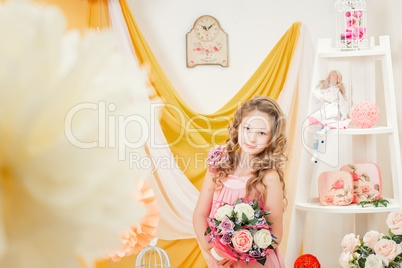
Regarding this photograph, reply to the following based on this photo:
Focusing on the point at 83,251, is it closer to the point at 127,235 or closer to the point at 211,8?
the point at 127,235

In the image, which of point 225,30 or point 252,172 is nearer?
point 252,172

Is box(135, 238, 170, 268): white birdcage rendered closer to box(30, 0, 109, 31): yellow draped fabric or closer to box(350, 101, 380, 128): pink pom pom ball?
box(350, 101, 380, 128): pink pom pom ball

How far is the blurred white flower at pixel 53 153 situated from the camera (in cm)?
16

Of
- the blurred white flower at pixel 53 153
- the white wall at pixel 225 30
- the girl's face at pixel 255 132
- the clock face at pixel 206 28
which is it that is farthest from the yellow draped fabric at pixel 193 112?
the blurred white flower at pixel 53 153

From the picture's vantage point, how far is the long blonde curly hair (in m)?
2.30

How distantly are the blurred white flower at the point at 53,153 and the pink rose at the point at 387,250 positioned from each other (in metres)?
2.52

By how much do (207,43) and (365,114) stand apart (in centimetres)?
127

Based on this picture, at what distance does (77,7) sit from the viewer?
11.2 ft

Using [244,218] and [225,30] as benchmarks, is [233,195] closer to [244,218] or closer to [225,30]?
[244,218]

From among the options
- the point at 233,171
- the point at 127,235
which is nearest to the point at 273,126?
the point at 233,171

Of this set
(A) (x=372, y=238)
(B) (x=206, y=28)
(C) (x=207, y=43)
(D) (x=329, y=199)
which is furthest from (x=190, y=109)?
(A) (x=372, y=238)

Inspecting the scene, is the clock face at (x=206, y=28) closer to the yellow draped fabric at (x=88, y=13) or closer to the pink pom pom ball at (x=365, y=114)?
the yellow draped fabric at (x=88, y=13)

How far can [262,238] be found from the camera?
6.63 feet

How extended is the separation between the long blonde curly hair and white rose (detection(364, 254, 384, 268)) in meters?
0.59
